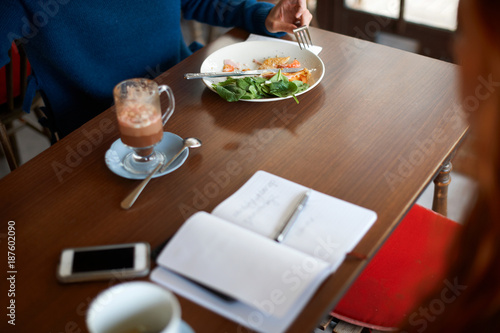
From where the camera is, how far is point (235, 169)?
980 mm

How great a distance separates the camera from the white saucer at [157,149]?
0.97 meters

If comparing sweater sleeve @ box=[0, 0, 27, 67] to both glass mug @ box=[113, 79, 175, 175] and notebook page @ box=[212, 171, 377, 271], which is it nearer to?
glass mug @ box=[113, 79, 175, 175]

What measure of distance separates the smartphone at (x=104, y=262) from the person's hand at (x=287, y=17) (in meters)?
0.84

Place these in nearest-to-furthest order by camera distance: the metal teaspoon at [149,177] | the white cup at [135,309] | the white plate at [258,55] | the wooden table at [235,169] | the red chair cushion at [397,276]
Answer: the white cup at [135,309] < the wooden table at [235,169] < the metal teaspoon at [149,177] < the red chair cushion at [397,276] < the white plate at [258,55]

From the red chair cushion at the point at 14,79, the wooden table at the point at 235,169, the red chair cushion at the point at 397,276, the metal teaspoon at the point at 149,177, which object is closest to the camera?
the wooden table at the point at 235,169

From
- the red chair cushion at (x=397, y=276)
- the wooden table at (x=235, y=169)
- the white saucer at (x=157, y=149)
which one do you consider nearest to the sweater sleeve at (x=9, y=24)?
the wooden table at (x=235, y=169)

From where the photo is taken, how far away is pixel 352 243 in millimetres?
794

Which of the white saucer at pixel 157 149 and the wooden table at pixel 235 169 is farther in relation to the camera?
the white saucer at pixel 157 149

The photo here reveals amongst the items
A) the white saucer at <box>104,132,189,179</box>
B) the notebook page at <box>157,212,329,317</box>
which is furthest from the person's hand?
the notebook page at <box>157,212,329,317</box>

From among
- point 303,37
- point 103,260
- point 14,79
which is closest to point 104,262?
point 103,260

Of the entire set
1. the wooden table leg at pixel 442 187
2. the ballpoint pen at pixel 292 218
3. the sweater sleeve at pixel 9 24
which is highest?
the sweater sleeve at pixel 9 24

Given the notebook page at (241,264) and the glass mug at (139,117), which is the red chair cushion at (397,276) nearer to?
the notebook page at (241,264)

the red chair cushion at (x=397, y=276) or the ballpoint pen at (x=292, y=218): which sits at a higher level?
the ballpoint pen at (x=292, y=218)

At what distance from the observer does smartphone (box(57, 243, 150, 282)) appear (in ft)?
2.52
